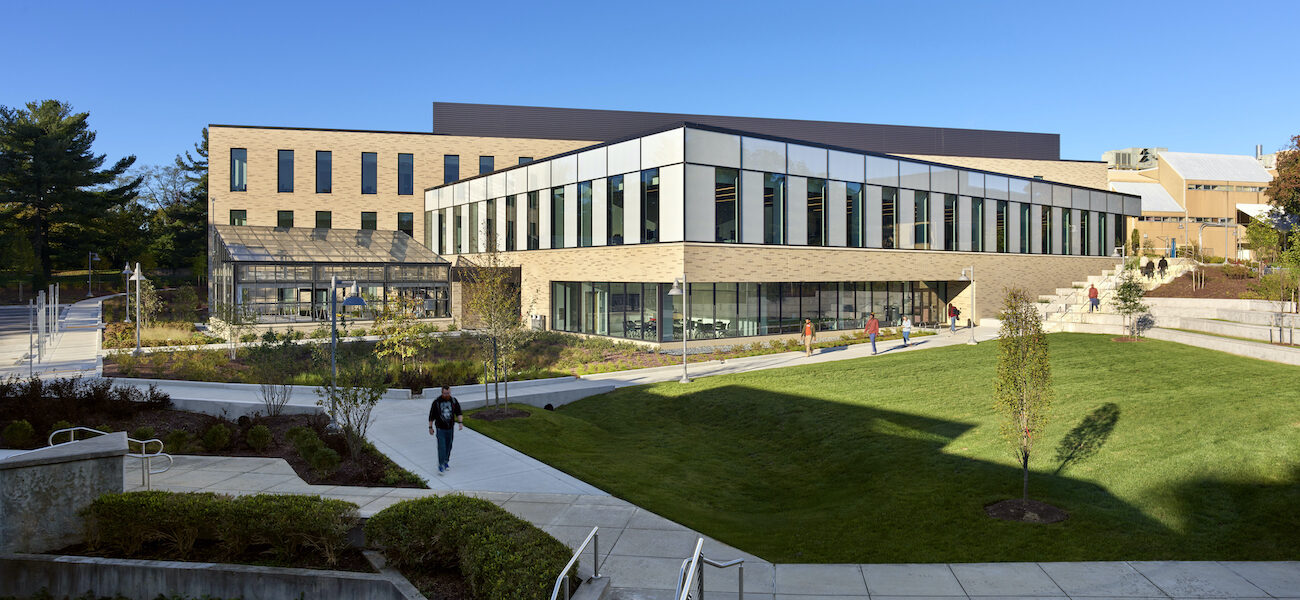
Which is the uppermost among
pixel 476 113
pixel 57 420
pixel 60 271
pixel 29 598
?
pixel 476 113

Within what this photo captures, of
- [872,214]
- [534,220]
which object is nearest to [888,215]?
[872,214]

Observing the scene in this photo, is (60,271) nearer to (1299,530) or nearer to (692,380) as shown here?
(692,380)

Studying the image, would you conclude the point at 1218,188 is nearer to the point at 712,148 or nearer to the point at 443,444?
the point at 712,148

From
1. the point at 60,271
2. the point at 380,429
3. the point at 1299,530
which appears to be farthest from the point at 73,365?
the point at 60,271

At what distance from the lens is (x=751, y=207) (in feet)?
109

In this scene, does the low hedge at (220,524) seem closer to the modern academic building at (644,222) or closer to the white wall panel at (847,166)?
the modern academic building at (644,222)

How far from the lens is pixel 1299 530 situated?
9.52 m

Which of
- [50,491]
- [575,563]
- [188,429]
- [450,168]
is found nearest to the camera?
[575,563]

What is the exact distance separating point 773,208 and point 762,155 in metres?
2.49

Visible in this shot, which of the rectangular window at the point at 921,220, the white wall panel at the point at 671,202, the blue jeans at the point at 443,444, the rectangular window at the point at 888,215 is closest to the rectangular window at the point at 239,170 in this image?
the white wall panel at the point at 671,202

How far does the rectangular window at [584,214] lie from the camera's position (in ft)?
120

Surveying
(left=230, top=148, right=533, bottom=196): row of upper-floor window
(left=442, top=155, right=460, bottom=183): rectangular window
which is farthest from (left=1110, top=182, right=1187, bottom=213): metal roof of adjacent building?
(left=442, top=155, right=460, bottom=183): rectangular window

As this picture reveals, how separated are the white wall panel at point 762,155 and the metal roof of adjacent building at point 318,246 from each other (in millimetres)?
23365

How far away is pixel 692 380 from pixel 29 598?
60.2 ft
